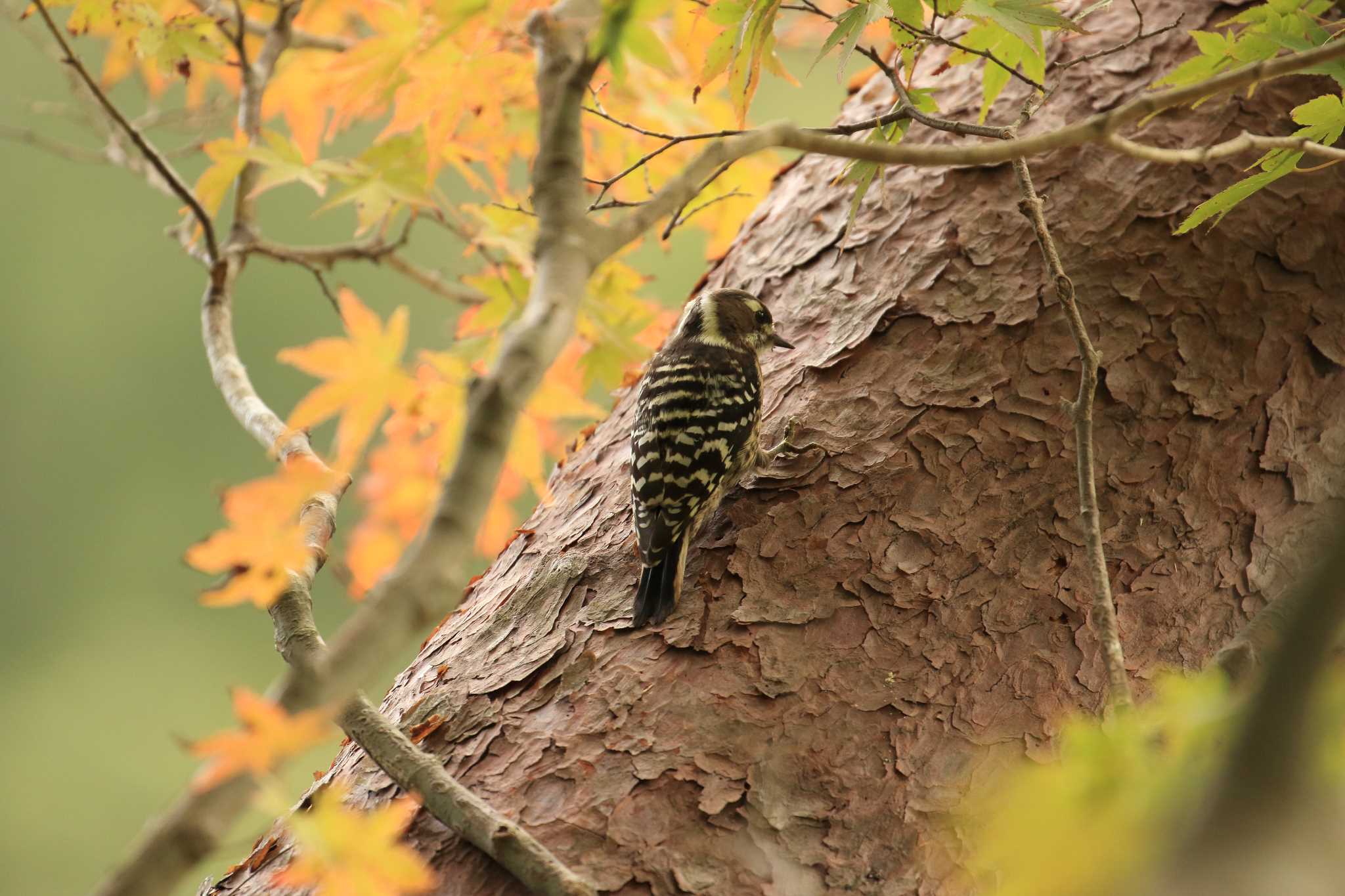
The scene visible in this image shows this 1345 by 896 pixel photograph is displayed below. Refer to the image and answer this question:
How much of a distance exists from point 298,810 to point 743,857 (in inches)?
25.2

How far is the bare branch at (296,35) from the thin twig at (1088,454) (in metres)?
1.64

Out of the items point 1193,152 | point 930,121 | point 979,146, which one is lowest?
point 1193,152

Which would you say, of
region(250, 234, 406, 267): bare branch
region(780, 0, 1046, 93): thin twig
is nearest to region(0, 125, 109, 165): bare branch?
region(250, 234, 406, 267): bare branch

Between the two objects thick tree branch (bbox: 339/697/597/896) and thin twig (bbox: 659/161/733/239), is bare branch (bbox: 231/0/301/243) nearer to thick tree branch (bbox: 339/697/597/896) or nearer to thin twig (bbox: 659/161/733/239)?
thin twig (bbox: 659/161/733/239)

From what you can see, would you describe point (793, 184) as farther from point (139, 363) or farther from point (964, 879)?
point (139, 363)

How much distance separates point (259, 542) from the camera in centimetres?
133

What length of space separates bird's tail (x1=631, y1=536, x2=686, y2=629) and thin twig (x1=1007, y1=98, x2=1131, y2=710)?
0.57m

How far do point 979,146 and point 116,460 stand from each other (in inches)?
222

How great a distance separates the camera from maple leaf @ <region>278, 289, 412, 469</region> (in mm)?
1896

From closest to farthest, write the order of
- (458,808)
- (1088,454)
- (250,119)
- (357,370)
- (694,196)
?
1. (694,196)
2. (458,808)
3. (1088,454)
4. (357,370)
5. (250,119)

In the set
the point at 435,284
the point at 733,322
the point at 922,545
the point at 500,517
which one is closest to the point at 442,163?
the point at 435,284

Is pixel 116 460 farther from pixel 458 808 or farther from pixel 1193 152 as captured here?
pixel 1193 152

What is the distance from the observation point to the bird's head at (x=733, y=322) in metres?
1.95

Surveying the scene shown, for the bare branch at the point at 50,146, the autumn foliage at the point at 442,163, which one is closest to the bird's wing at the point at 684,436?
the autumn foliage at the point at 442,163
